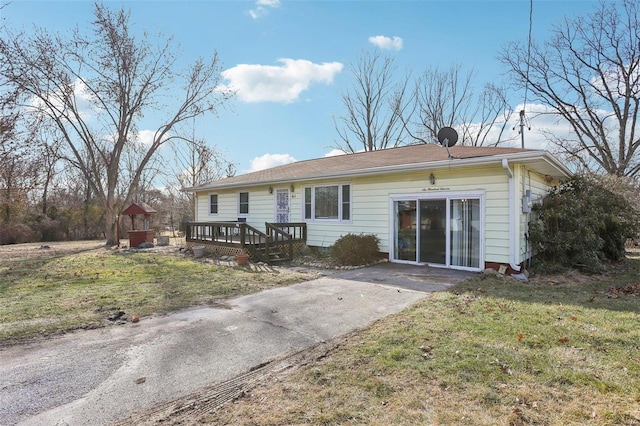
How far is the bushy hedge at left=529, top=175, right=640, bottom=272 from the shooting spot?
8.02 metres

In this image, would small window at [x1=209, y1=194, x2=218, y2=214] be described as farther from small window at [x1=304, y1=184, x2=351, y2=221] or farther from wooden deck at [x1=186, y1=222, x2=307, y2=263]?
small window at [x1=304, y1=184, x2=351, y2=221]

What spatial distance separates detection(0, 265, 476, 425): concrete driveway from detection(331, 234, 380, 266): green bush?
334cm

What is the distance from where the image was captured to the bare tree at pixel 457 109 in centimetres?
2553

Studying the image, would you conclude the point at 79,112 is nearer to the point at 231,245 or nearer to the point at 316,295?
the point at 231,245

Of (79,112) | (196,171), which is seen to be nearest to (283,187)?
(79,112)

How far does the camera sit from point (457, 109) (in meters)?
26.2

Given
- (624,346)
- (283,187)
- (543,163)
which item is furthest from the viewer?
(283,187)

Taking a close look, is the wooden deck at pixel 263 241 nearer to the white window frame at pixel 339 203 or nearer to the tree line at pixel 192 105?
the white window frame at pixel 339 203

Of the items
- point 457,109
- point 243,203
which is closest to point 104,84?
point 243,203

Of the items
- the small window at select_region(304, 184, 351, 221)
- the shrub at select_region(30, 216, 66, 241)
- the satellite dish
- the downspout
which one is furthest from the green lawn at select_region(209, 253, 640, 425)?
the shrub at select_region(30, 216, 66, 241)

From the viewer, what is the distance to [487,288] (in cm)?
638

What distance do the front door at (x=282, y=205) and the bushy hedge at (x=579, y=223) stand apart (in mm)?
7606

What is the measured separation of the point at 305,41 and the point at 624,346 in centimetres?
1298

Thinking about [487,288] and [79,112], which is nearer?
[487,288]
